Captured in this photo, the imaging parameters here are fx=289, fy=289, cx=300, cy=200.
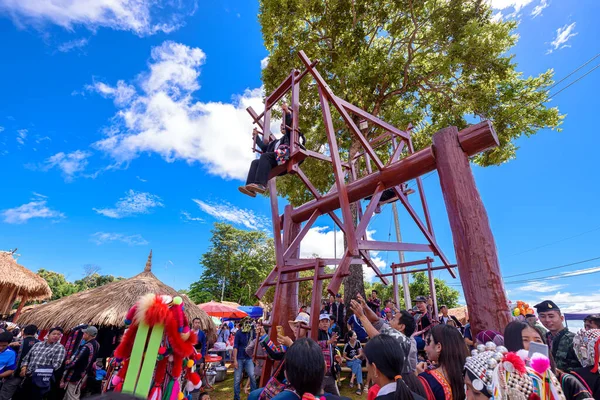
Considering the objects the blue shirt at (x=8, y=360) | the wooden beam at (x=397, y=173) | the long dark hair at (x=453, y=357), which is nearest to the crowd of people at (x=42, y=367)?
the blue shirt at (x=8, y=360)

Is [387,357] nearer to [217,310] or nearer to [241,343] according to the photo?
[241,343]

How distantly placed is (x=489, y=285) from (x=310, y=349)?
206cm

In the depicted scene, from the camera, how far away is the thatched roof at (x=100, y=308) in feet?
32.0

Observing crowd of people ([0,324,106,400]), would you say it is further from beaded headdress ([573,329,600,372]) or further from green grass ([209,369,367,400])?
beaded headdress ([573,329,600,372])

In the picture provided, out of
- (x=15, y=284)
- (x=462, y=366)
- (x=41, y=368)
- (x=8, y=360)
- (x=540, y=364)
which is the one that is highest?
(x=15, y=284)

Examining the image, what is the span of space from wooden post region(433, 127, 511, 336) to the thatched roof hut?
71.1 feet

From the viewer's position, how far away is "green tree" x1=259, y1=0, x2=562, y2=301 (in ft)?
32.5

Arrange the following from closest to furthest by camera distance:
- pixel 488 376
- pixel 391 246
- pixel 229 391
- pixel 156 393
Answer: pixel 488 376 < pixel 156 393 < pixel 391 246 < pixel 229 391

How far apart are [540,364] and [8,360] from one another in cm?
866

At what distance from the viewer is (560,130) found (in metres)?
10.0

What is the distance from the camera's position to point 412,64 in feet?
37.6

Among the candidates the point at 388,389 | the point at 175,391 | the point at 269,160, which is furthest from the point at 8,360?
the point at 388,389

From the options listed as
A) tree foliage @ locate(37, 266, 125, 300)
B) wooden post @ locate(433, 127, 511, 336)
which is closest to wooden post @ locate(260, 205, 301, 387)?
wooden post @ locate(433, 127, 511, 336)

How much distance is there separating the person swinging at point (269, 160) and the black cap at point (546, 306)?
4.87 meters
